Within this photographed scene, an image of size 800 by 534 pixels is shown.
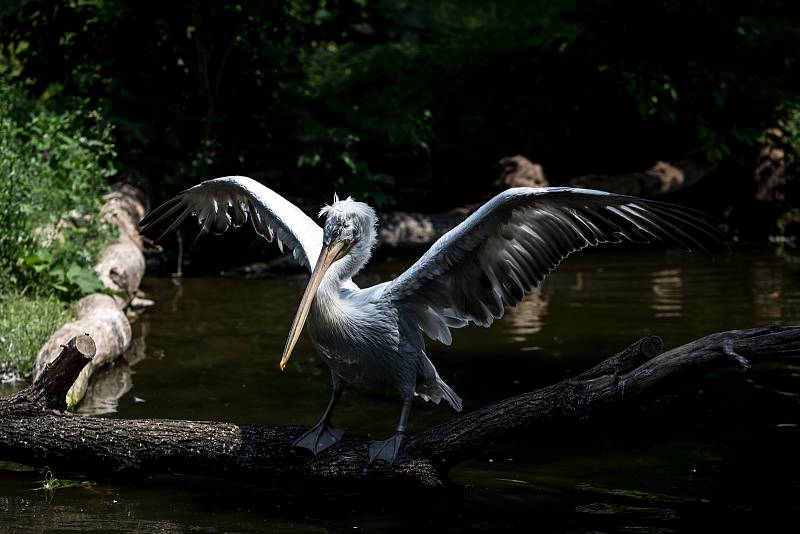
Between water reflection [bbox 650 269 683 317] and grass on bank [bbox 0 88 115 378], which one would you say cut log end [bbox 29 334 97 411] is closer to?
grass on bank [bbox 0 88 115 378]

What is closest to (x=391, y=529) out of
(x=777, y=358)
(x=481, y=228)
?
(x=481, y=228)

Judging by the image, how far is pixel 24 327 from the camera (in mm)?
6938

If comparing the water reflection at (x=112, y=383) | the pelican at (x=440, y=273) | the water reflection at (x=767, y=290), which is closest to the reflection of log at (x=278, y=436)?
the pelican at (x=440, y=273)

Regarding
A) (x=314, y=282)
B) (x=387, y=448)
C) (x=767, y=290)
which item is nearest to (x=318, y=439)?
(x=387, y=448)

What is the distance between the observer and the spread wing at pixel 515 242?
445cm

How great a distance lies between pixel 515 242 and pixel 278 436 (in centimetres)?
133

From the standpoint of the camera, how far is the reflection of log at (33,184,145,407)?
656cm

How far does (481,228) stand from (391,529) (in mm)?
1287

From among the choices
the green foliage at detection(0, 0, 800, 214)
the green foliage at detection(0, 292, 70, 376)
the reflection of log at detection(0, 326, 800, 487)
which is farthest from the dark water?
the green foliage at detection(0, 0, 800, 214)

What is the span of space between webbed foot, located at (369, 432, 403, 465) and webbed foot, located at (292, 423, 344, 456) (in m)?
0.22

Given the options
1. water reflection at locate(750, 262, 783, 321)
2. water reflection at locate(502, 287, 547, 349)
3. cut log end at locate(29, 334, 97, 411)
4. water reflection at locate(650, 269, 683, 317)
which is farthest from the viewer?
water reflection at locate(650, 269, 683, 317)

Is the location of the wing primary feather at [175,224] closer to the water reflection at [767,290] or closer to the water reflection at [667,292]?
the water reflection at [667,292]

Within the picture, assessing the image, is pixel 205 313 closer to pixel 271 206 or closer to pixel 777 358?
pixel 271 206

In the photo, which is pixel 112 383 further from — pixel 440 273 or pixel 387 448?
pixel 440 273
